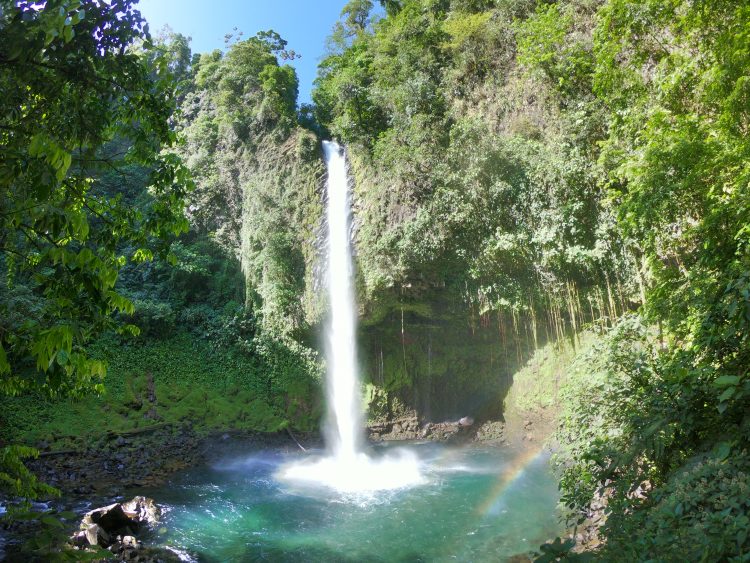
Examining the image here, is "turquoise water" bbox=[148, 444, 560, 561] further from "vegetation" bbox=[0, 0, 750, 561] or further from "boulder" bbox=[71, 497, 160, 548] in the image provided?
"vegetation" bbox=[0, 0, 750, 561]

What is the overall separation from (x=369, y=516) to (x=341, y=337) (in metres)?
6.51

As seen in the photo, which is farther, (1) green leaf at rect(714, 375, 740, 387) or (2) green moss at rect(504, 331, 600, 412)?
(2) green moss at rect(504, 331, 600, 412)

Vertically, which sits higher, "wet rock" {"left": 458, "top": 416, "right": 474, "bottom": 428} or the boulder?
"wet rock" {"left": 458, "top": 416, "right": 474, "bottom": 428}

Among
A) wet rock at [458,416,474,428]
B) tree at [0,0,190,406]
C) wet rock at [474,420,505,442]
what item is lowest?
wet rock at [474,420,505,442]

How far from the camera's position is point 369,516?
8406mm

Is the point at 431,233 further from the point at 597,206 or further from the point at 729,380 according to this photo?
the point at 729,380

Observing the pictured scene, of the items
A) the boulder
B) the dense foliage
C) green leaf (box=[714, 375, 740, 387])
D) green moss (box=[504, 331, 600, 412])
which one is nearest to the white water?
the dense foliage

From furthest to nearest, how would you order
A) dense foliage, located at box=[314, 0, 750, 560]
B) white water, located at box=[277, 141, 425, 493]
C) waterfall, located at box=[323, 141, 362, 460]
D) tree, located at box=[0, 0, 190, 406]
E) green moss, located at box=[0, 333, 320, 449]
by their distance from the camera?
waterfall, located at box=[323, 141, 362, 460], white water, located at box=[277, 141, 425, 493], green moss, located at box=[0, 333, 320, 449], dense foliage, located at box=[314, 0, 750, 560], tree, located at box=[0, 0, 190, 406]

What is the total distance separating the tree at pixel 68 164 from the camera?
2.22 metres

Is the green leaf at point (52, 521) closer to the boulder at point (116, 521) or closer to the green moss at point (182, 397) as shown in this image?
the boulder at point (116, 521)

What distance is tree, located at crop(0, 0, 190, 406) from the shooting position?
7.27ft

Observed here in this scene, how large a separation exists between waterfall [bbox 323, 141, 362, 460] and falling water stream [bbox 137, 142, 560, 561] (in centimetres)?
3

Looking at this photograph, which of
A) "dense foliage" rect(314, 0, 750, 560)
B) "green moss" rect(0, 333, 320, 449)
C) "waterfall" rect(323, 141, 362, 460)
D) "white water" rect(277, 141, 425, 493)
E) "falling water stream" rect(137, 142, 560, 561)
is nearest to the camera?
"dense foliage" rect(314, 0, 750, 560)

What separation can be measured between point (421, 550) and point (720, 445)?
4.89 metres
